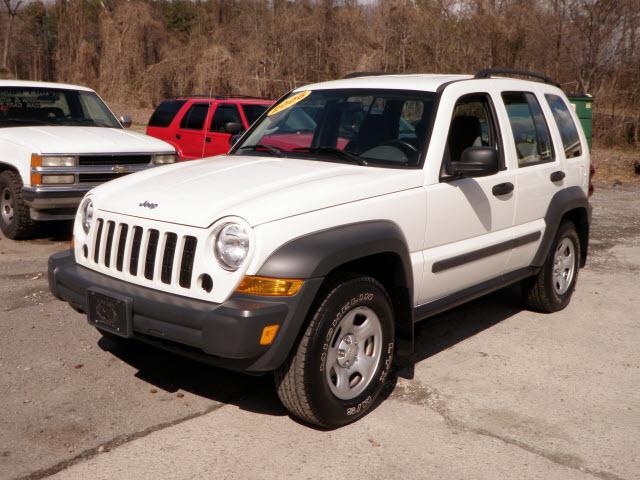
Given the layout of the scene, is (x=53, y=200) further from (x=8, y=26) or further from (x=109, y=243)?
(x=8, y=26)

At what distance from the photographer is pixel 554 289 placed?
20.3 ft

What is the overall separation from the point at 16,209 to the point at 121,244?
472 centimetres

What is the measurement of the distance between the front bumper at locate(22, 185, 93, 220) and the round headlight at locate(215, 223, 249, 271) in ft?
15.2

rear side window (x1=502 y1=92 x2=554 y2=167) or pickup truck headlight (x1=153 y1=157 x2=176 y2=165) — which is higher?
rear side window (x1=502 y1=92 x2=554 y2=167)

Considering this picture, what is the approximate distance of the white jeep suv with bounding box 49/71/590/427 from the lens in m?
3.64

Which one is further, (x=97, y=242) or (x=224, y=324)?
(x=97, y=242)

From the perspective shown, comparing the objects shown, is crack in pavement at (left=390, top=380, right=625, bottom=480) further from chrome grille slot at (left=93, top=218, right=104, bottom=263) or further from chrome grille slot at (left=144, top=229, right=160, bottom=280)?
chrome grille slot at (left=93, top=218, right=104, bottom=263)

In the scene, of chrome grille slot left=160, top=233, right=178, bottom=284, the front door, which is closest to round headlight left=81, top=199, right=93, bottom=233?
chrome grille slot left=160, top=233, right=178, bottom=284

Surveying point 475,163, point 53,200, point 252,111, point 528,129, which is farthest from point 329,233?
point 252,111

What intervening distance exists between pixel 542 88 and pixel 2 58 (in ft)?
106

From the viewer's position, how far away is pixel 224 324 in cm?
351

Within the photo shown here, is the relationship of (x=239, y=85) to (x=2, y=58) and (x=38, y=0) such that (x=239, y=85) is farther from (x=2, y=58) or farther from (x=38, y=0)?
(x=38, y=0)

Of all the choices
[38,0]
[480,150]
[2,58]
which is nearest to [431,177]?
[480,150]

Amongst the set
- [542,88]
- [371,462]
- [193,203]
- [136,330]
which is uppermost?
[542,88]
